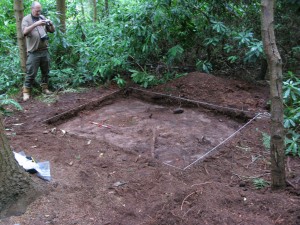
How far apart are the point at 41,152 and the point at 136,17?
3553mm

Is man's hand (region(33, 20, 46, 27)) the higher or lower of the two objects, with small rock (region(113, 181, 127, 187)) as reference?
higher

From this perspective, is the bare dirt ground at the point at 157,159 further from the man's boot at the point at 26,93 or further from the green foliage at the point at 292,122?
the man's boot at the point at 26,93

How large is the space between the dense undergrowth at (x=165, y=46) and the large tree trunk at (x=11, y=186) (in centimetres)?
363

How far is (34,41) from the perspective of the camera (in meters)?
5.95

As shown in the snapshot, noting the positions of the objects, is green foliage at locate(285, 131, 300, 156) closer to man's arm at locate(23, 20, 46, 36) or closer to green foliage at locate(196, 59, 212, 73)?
green foliage at locate(196, 59, 212, 73)

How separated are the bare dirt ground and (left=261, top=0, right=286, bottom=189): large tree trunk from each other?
0.80ft

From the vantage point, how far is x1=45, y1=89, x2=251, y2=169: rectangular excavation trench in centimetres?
446

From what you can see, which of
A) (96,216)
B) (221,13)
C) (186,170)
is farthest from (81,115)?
(221,13)

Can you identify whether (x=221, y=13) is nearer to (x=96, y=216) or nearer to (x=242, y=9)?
(x=242, y=9)

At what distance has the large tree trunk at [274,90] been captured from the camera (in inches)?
111

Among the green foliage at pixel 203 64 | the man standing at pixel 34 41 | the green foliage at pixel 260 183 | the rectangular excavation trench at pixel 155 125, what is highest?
the man standing at pixel 34 41

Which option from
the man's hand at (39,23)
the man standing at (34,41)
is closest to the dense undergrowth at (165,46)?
the man standing at (34,41)

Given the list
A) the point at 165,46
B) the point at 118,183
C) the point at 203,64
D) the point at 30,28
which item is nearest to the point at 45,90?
the point at 30,28

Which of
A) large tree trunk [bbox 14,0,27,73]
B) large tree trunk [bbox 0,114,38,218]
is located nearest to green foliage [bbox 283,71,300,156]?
large tree trunk [bbox 0,114,38,218]
